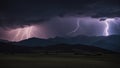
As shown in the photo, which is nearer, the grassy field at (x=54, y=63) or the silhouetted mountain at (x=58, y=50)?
the grassy field at (x=54, y=63)

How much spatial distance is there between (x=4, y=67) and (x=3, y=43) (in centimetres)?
15350

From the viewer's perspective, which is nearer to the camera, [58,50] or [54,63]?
[54,63]

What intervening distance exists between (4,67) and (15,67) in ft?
3.66

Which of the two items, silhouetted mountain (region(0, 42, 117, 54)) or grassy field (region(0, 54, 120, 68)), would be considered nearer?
grassy field (region(0, 54, 120, 68))

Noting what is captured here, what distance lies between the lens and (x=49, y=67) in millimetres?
27938

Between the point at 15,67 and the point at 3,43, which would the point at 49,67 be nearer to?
the point at 15,67

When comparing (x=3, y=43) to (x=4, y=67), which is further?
(x=3, y=43)

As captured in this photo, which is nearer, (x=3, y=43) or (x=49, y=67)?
(x=49, y=67)

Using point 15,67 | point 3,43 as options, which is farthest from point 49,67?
point 3,43

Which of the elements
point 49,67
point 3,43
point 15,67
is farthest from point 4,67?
point 3,43

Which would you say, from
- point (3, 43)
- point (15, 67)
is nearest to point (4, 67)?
point (15, 67)

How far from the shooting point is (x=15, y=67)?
87.8ft

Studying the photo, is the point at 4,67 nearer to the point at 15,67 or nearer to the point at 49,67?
the point at 15,67

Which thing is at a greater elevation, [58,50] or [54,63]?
[54,63]
